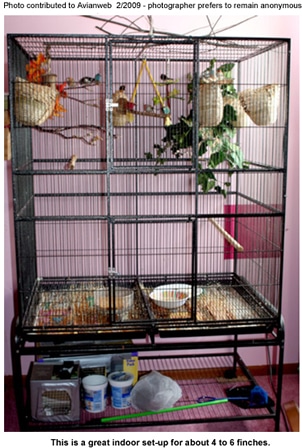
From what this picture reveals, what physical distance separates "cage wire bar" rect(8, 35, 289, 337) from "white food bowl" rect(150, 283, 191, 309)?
0.04 m

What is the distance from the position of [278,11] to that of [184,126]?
769mm

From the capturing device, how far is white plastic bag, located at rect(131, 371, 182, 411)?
260 centimetres

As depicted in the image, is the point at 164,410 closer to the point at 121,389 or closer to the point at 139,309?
the point at 121,389

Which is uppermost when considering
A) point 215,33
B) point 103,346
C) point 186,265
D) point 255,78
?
point 215,33

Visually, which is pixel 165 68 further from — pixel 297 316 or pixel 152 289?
pixel 297 316

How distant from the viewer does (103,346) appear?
2.27 metres

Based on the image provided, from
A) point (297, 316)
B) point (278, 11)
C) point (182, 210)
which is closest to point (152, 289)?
point (182, 210)

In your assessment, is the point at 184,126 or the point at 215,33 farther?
the point at 215,33

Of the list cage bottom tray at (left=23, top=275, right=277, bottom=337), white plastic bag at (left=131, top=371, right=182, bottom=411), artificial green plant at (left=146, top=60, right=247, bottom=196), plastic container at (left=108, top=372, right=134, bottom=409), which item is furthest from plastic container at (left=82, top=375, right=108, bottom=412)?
artificial green plant at (left=146, top=60, right=247, bottom=196)

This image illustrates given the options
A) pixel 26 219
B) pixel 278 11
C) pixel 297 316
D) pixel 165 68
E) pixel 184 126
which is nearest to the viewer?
pixel 26 219

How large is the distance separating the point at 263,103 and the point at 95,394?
1.56 meters

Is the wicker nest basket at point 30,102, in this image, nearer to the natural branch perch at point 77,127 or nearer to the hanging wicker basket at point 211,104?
the natural branch perch at point 77,127

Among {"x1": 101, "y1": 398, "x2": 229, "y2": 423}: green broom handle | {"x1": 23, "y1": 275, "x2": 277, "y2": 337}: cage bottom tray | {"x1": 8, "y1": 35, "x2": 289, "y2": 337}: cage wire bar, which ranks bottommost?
{"x1": 101, "y1": 398, "x2": 229, "y2": 423}: green broom handle

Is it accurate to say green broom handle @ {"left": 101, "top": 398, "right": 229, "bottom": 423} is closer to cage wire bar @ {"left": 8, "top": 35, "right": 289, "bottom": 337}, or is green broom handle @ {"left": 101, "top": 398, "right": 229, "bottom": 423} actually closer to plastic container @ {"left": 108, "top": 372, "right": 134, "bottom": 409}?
plastic container @ {"left": 108, "top": 372, "right": 134, "bottom": 409}
